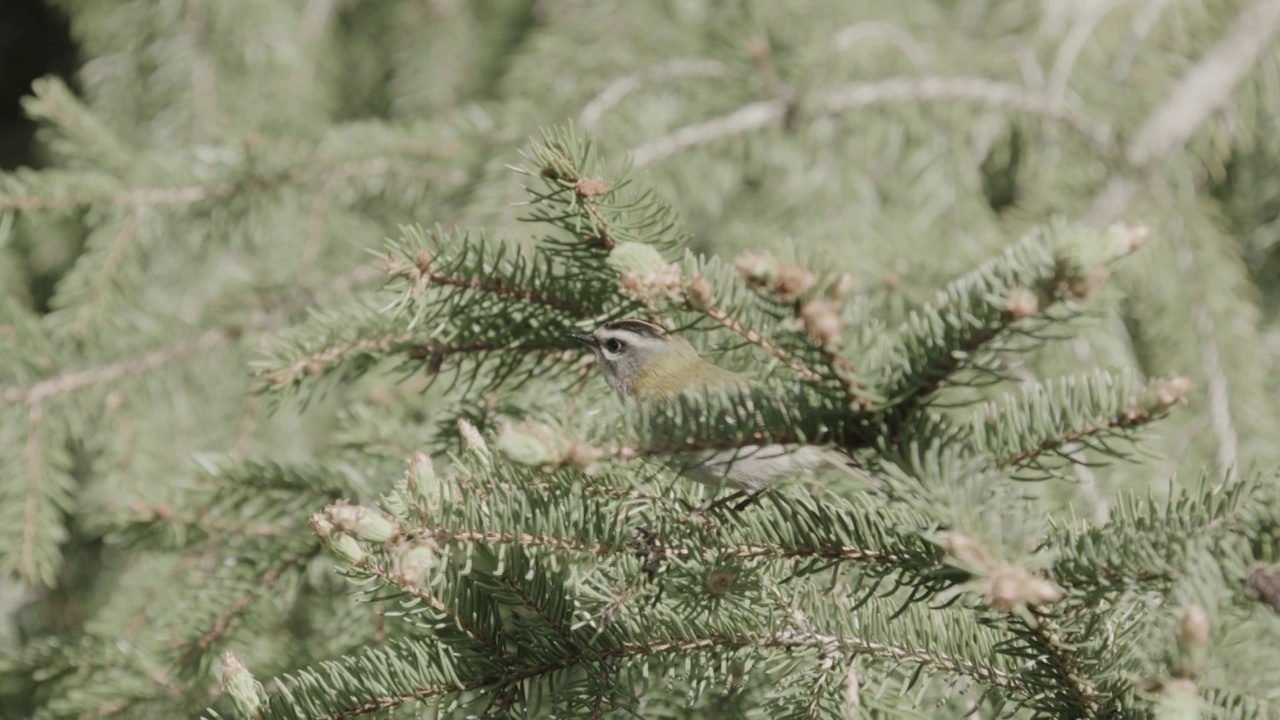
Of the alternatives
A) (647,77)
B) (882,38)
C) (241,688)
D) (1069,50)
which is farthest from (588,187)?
(1069,50)

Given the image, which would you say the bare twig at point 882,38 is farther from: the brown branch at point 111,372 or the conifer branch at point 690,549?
the conifer branch at point 690,549

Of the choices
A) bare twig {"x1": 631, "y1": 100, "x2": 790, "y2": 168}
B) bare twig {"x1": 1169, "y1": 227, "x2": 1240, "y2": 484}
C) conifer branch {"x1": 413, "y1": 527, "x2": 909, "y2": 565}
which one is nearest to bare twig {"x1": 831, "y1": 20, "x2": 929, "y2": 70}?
bare twig {"x1": 631, "y1": 100, "x2": 790, "y2": 168}

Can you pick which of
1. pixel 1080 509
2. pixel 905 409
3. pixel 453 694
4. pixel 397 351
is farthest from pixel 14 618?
pixel 905 409

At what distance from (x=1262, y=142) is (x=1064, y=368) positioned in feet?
4.03

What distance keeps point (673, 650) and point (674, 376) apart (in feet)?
3.08

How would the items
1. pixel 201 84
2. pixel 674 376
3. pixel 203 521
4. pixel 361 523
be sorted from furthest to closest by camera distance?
1. pixel 201 84
2. pixel 674 376
3. pixel 203 521
4. pixel 361 523

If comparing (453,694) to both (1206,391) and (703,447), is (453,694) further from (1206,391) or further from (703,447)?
(1206,391)

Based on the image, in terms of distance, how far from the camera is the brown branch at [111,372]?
7.84 ft

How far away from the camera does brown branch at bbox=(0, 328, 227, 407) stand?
7.84ft

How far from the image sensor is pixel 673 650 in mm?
1267

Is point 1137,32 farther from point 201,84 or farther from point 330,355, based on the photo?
point 201,84

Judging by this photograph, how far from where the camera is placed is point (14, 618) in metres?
3.56

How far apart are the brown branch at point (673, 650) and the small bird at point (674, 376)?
158mm

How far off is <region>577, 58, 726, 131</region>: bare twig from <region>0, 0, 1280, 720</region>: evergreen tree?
0.01 metres
